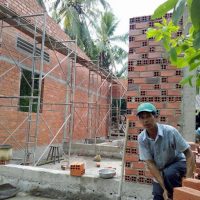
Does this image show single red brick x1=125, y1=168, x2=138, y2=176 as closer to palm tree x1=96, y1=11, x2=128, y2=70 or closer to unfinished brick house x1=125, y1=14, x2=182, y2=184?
unfinished brick house x1=125, y1=14, x2=182, y2=184

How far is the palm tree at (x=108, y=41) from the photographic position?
24953mm

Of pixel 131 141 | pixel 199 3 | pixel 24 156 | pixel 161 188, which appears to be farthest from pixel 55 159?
pixel 199 3

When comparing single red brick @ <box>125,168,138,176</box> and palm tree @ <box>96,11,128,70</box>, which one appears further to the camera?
palm tree @ <box>96,11,128,70</box>

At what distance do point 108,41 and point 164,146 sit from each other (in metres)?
24.8

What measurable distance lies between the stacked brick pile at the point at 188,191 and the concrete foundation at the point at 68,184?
2471 millimetres

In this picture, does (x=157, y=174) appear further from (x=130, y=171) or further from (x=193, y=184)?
(x=130, y=171)

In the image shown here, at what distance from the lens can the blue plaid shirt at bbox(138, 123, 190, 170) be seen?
271cm

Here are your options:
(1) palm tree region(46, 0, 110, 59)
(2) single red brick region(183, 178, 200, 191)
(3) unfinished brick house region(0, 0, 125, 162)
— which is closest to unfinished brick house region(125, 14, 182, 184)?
(2) single red brick region(183, 178, 200, 191)

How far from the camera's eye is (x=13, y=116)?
336 inches

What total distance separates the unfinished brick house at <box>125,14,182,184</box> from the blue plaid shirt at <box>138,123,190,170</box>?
1300 mm

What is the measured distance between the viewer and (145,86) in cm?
425

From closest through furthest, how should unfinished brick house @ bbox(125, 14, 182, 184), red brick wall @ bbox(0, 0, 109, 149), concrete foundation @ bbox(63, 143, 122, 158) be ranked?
1. unfinished brick house @ bbox(125, 14, 182, 184)
2. red brick wall @ bbox(0, 0, 109, 149)
3. concrete foundation @ bbox(63, 143, 122, 158)

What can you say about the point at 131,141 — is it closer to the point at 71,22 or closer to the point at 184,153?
the point at 184,153

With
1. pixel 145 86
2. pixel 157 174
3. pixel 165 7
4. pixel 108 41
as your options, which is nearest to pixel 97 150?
pixel 145 86
